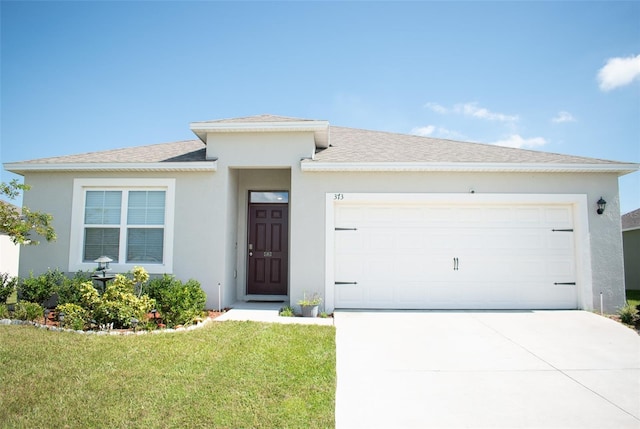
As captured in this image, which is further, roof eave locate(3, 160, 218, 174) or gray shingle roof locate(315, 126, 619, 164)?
gray shingle roof locate(315, 126, 619, 164)

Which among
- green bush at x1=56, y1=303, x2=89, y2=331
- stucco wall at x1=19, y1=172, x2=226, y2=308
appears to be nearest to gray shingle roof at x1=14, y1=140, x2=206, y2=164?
stucco wall at x1=19, y1=172, x2=226, y2=308

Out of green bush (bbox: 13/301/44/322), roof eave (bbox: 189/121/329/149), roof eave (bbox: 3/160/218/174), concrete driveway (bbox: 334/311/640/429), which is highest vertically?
roof eave (bbox: 189/121/329/149)

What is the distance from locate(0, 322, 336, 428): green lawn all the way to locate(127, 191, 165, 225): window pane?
10.4 ft

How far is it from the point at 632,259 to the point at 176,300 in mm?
17619

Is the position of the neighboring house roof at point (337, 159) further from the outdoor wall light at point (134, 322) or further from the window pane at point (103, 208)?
the outdoor wall light at point (134, 322)

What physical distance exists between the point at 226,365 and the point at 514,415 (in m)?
3.35

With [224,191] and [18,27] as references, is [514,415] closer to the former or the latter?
[224,191]

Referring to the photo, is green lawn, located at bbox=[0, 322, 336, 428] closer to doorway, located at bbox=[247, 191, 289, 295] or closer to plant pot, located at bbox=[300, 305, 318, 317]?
plant pot, located at bbox=[300, 305, 318, 317]

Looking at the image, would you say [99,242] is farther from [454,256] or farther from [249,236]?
[454,256]

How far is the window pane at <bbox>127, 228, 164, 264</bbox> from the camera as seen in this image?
808 centimetres

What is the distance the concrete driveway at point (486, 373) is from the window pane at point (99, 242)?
5831 millimetres

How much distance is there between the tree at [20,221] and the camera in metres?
6.98

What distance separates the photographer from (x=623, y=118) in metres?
9.06

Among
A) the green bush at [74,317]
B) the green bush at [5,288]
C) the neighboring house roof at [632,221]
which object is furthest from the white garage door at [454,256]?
the neighboring house roof at [632,221]
